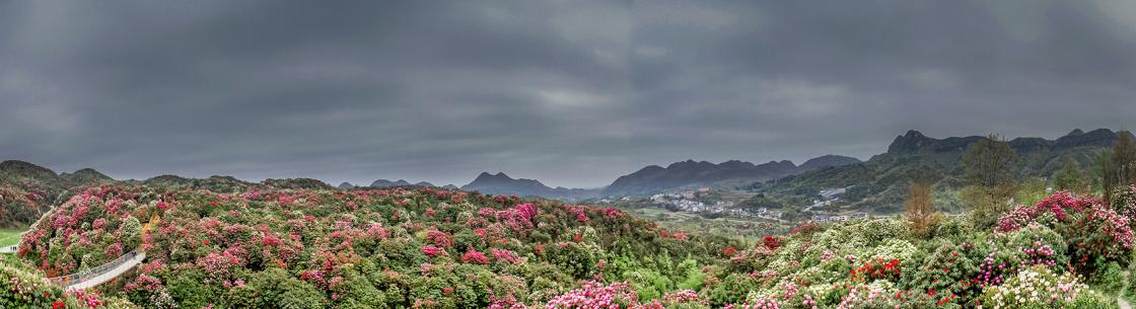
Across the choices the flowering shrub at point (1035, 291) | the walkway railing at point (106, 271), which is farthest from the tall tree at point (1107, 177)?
the walkway railing at point (106, 271)

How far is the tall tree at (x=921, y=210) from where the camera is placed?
25844 mm

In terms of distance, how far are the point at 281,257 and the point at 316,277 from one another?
3.36m

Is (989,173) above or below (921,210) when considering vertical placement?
above

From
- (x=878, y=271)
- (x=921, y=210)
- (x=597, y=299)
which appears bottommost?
(x=597, y=299)

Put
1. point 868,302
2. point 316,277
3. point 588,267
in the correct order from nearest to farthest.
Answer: point 868,302
point 316,277
point 588,267

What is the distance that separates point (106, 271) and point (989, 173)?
4569 cm

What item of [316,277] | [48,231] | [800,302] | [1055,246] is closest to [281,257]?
[316,277]

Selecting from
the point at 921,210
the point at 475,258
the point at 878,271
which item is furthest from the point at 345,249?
the point at 921,210

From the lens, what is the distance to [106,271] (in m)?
26.3

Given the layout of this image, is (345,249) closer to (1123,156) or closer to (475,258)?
(475,258)

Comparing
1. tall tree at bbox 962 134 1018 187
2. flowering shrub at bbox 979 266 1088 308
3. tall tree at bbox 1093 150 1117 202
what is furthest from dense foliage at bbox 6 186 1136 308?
tall tree at bbox 962 134 1018 187

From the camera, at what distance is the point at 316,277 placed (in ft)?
87.7

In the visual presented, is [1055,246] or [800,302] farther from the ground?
[1055,246]

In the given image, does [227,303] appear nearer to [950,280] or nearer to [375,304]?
[375,304]
